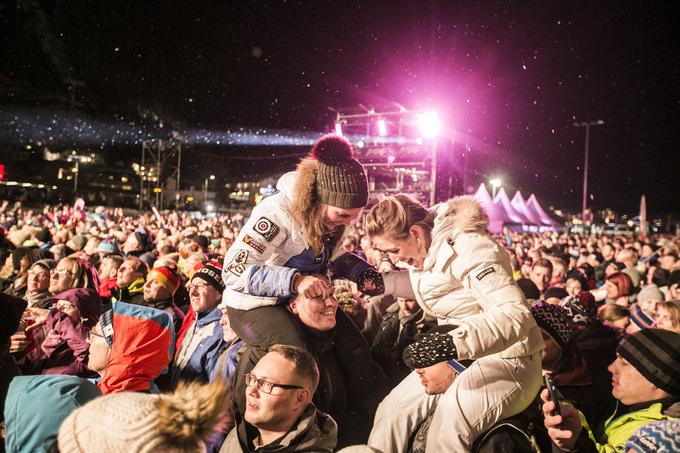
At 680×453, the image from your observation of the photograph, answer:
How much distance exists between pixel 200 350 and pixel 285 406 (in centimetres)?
196

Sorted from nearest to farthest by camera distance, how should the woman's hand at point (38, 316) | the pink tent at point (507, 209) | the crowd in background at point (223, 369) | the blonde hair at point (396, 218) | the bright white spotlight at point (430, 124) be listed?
1. the crowd in background at point (223, 369)
2. the blonde hair at point (396, 218)
3. the woman's hand at point (38, 316)
4. the bright white spotlight at point (430, 124)
5. the pink tent at point (507, 209)

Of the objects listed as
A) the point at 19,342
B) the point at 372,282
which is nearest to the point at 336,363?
the point at 372,282

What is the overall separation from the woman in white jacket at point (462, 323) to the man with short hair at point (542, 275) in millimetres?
5510

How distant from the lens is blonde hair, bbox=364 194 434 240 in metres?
2.99

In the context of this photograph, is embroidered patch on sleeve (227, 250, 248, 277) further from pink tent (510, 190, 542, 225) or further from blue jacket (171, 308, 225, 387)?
pink tent (510, 190, 542, 225)

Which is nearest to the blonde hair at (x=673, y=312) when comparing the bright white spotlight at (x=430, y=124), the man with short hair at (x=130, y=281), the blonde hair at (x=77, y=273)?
the man with short hair at (x=130, y=281)

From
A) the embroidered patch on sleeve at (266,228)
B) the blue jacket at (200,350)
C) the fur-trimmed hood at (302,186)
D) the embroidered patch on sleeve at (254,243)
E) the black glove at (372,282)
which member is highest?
the fur-trimmed hood at (302,186)

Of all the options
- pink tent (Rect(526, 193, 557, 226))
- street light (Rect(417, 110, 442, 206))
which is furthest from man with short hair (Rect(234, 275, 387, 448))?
pink tent (Rect(526, 193, 557, 226))

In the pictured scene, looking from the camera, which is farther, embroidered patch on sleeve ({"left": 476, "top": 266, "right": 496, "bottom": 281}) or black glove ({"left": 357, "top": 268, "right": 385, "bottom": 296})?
black glove ({"left": 357, "top": 268, "right": 385, "bottom": 296})

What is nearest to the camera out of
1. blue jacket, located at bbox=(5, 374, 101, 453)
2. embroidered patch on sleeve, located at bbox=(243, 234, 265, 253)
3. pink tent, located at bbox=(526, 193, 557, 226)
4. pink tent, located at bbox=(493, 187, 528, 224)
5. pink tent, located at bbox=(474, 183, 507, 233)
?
blue jacket, located at bbox=(5, 374, 101, 453)

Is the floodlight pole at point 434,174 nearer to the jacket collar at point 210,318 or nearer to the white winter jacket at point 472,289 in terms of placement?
the jacket collar at point 210,318

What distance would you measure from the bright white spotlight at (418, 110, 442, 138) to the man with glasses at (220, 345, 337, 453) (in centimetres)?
1946

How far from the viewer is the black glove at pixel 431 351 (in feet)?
6.98

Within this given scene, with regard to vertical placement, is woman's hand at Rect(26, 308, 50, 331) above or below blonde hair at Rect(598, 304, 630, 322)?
above
